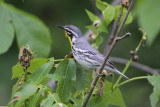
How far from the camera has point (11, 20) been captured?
3.83 meters

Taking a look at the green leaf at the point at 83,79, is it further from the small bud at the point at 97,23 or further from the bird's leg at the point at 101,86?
the small bud at the point at 97,23

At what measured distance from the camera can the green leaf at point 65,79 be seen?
282 centimetres

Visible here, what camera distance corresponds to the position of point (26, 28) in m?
3.86

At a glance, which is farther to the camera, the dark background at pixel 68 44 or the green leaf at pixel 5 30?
the dark background at pixel 68 44

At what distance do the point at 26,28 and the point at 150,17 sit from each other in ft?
6.26

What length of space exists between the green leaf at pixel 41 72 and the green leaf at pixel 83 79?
1.19ft

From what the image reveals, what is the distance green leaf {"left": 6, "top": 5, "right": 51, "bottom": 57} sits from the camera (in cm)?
379

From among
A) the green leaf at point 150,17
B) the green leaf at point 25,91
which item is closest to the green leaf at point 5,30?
the green leaf at point 25,91

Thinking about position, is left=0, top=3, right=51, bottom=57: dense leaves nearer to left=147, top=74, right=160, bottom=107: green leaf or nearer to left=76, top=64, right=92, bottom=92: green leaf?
left=76, top=64, right=92, bottom=92: green leaf

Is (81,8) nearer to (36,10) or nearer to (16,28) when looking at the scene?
(36,10)

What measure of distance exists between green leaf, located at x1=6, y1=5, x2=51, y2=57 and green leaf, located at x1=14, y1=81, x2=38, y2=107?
1097mm

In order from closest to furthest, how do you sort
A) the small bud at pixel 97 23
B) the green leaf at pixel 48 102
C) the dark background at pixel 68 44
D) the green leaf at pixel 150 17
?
1. the green leaf at pixel 150 17
2. the green leaf at pixel 48 102
3. the small bud at pixel 97 23
4. the dark background at pixel 68 44

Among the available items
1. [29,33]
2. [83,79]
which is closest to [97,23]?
[83,79]

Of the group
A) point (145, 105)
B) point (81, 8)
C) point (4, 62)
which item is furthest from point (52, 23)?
point (145, 105)
